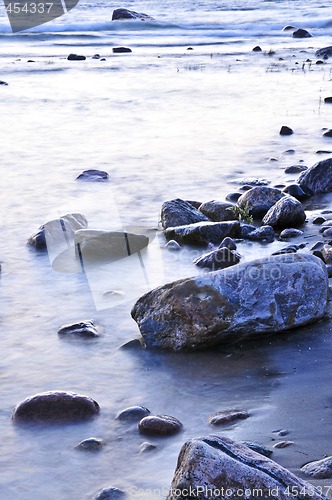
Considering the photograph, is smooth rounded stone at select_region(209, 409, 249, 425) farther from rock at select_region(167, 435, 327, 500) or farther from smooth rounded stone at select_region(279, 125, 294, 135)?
smooth rounded stone at select_region(279, 125, 294, 135)

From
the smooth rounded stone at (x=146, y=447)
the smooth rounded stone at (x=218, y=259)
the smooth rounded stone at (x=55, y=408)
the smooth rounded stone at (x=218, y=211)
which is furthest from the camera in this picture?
A: the smooth rounded stone at (x=218, y=211)

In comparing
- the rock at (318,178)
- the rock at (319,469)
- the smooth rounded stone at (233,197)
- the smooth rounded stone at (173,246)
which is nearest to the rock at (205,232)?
the smooth rounded stone at (173,246)

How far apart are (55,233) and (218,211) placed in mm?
1214

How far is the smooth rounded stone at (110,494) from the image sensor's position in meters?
2.70

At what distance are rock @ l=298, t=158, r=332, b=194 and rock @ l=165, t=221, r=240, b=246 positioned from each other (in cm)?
135

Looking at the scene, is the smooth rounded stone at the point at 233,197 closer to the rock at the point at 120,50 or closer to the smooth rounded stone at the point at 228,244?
the smooth rounded stone at the point at 228,244

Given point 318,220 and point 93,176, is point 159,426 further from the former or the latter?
point 93,176

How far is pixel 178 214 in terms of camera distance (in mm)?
5785

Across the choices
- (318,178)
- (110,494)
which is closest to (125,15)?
(318,178)

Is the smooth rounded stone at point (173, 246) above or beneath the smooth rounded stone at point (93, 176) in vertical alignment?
above

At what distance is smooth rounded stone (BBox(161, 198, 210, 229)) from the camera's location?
577 centimetres

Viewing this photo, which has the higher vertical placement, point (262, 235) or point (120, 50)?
point (262, 235)

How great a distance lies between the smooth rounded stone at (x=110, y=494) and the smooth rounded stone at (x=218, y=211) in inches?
137

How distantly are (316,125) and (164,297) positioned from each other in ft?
20.2
